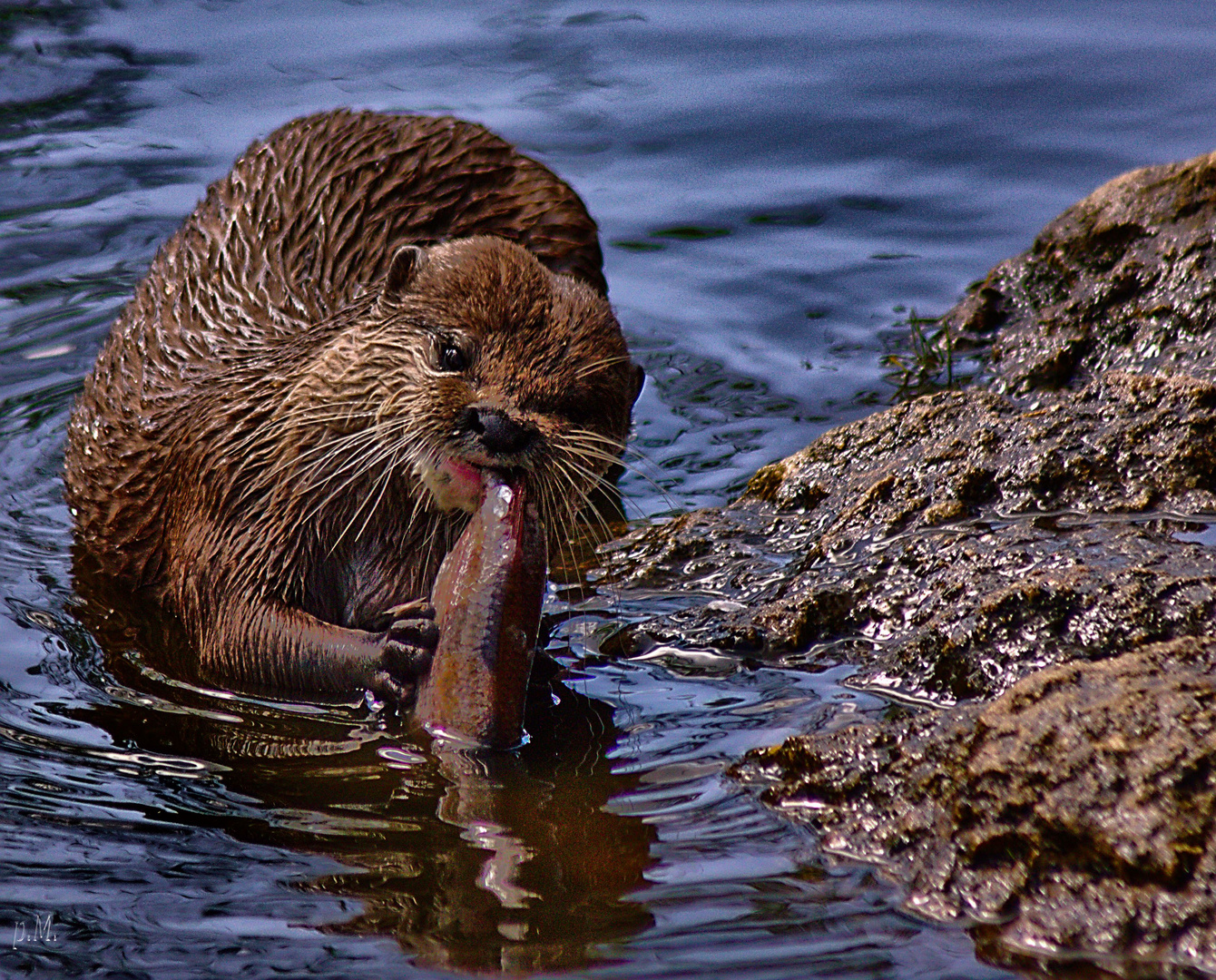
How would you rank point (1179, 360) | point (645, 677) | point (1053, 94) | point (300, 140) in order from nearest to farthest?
point (645, 677) < point (1179, 360) < point (300, 140) < point (1053, 94)

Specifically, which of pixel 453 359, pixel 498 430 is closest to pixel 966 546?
pixel 498 430

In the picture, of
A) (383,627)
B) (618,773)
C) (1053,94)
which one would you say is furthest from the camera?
(1053,94)

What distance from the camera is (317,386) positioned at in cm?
377

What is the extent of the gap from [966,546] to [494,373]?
1.07 m

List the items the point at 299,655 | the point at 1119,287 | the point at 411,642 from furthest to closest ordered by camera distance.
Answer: the point at 1119,287 → the point at 299,655 → the point at 411,642

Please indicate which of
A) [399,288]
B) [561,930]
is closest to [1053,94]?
[399,288]

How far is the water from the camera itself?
104 inches

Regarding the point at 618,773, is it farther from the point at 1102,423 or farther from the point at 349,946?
the point at 1102,423

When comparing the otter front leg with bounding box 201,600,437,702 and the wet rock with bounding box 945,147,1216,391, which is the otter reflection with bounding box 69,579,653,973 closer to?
the otter front leg with bounding box 201,600,437,702

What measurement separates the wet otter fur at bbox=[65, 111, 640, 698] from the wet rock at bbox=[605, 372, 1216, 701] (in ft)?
1.55

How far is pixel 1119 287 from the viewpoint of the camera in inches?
192

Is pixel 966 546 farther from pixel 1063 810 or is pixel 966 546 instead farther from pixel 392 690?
pixel 392 690

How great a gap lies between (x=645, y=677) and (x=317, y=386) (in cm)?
102

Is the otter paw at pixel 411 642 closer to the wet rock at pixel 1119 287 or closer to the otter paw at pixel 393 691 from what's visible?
the otter paw at pixel 393 691
